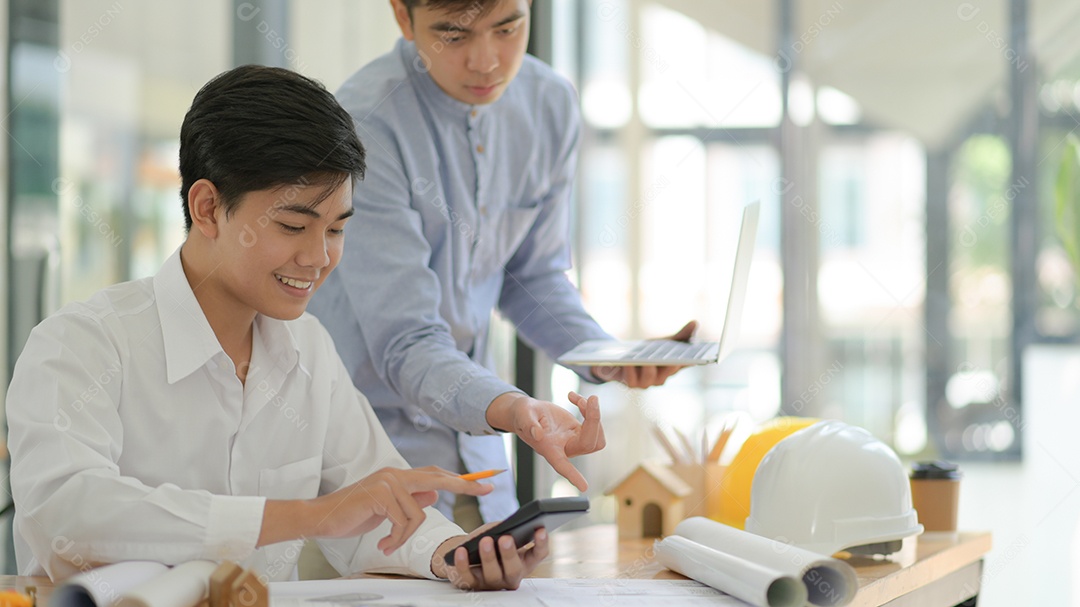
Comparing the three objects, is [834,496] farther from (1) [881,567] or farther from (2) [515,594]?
(2) [515,594]

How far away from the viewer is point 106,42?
3.08 m

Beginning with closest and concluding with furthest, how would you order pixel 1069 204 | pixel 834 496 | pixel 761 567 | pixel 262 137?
pixel 761 567 → pixel 262 137 → pixel 834 496 → pixel 1069 204

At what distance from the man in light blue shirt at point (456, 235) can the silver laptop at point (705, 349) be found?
9cm

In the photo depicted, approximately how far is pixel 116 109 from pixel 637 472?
6.43 ft

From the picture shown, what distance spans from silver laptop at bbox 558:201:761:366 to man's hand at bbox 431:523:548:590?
1.12ft

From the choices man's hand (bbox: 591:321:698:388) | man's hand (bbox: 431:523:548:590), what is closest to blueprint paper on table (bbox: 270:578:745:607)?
man's hand (bbox: 431:523:548:590)

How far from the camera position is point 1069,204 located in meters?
2.92

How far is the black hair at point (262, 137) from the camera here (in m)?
1.42

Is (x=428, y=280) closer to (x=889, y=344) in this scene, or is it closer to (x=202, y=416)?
(x=202, y=416)

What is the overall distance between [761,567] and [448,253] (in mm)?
859

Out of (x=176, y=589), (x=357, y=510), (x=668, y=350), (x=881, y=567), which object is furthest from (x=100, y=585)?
(x=881, y=567)

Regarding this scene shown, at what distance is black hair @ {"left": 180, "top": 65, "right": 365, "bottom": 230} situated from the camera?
1421 mm

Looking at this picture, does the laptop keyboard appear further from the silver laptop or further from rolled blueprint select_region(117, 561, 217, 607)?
rolled blueprint select_region(117, 561, 217, 607)

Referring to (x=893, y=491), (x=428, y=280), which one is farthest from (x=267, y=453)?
(x=893, y=491)
